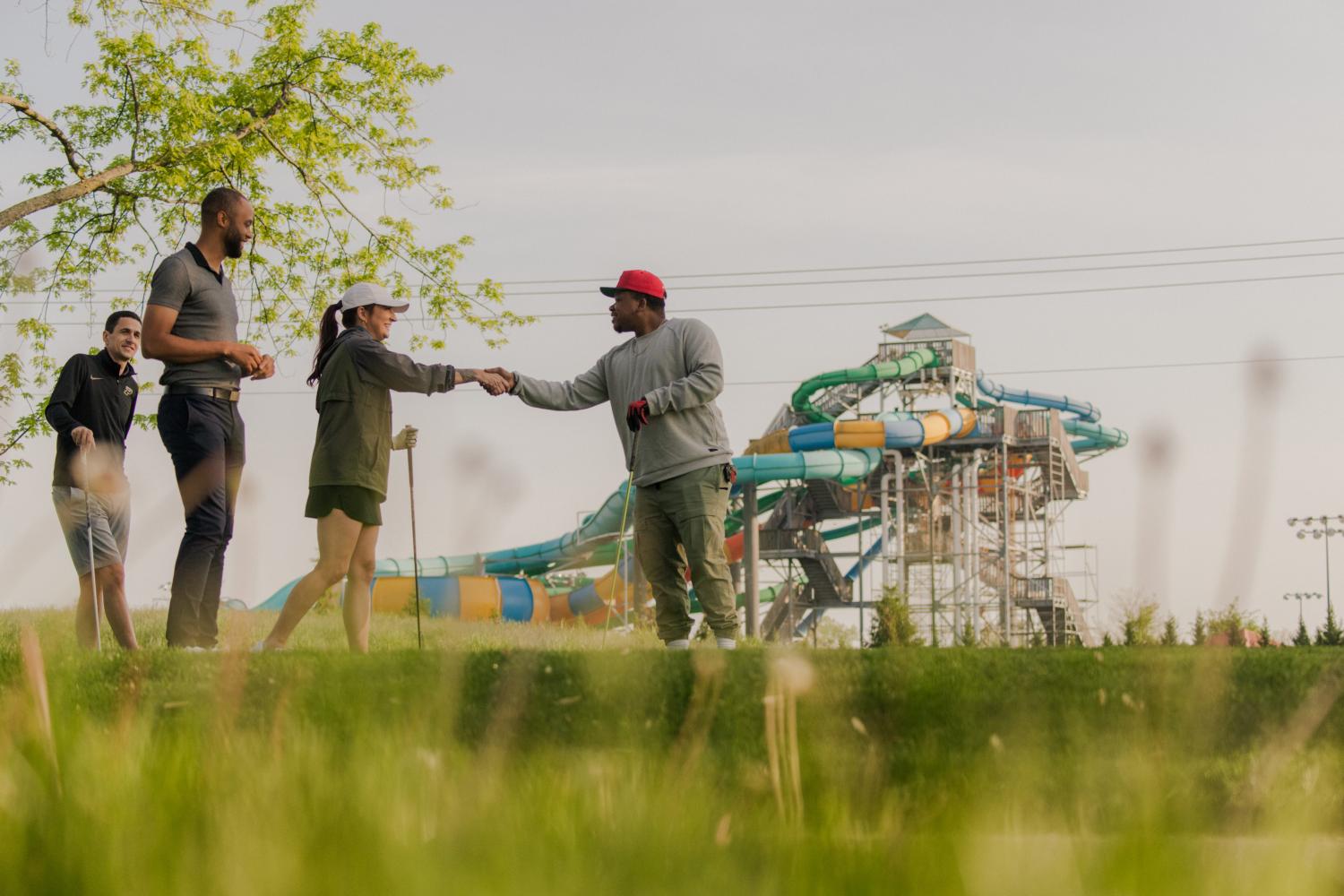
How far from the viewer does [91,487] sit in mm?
7055

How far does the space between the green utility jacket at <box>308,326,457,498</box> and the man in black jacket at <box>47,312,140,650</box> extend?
1.05 metres

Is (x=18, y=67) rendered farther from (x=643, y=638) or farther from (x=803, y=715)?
(x=803, y=715)

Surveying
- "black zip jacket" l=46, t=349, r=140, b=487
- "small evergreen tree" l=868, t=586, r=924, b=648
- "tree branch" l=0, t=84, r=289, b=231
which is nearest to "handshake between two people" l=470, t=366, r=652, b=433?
"black zip jacket" l=46, t=349, r=140, b=487

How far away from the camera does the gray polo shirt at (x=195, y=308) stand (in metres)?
6.77

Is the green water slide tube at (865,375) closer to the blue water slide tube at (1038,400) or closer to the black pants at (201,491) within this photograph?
the blue water slide tube at (1038,400)

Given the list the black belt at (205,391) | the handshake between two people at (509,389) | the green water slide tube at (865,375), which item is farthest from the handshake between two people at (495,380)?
the green water slide tube at (865,375)

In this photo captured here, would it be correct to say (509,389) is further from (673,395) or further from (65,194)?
(65,194)

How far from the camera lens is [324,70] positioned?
1827cm

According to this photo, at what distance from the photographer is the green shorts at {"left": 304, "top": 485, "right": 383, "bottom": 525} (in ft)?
22.4

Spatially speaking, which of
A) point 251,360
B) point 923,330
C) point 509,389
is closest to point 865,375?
point 923,330

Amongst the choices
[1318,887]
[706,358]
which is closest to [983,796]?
[1318,887]

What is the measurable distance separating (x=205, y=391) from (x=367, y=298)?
0.85 metres

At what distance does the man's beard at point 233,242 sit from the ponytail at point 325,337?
0.48m

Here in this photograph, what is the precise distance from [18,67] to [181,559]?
1345cm
